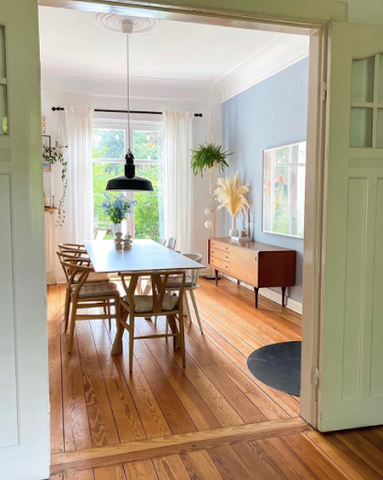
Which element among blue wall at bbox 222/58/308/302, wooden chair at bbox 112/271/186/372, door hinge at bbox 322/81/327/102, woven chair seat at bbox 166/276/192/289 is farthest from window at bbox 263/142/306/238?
door hinge at bbox 322/81/327/102

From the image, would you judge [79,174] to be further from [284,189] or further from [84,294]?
[84,294]

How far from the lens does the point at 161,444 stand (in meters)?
2.36

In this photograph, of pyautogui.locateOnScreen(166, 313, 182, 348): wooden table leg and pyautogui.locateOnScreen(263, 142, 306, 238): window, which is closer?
pyautogui.locateOnScreen(166, 313, 182, 348): wooden table leg

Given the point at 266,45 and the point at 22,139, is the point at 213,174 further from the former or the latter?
the point at 22,139

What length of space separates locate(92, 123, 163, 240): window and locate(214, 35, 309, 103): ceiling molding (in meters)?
1.29

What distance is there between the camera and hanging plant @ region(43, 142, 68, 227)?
6.67 meters

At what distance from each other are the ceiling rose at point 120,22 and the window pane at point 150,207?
275 centimetres

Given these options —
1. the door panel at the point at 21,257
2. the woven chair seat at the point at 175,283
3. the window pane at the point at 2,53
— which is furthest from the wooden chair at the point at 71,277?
the window pane at the point at 2,53

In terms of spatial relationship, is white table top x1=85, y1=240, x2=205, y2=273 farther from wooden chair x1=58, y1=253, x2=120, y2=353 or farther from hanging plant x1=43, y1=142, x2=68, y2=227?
hanging plant x1=43, y1=142, x2=68, y2=227

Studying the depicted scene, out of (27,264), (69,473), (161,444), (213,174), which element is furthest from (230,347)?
(213,174)

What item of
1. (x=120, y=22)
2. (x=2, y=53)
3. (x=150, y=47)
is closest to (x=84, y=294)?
(x=2, y=53)

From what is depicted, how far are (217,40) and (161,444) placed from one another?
4.42 metres

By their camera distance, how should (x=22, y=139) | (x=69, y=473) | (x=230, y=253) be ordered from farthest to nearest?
(x=230, y=253) → (x=69, y=473) → (x=22, y=139)

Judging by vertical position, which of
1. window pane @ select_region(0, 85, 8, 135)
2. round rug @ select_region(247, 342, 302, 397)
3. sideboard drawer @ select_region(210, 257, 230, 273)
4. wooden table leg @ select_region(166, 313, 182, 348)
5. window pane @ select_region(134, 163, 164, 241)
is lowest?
round rug @ select_region(247, 342, 302, 397)
